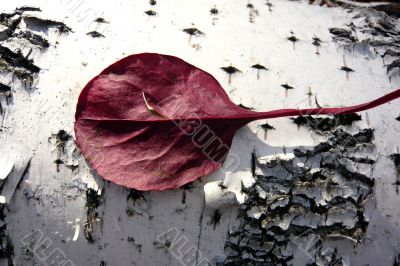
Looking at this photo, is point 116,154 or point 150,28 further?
point 150,28

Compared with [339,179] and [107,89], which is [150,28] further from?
[339,179]

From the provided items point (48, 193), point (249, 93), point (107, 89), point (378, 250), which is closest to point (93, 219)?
point (48, 193)

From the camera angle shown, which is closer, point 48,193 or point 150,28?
point 48,193

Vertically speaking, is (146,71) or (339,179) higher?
(146,71)

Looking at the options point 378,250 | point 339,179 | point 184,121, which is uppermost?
point 184,121

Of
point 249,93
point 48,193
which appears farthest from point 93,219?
point 249,93

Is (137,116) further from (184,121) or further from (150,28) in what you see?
(150,28)
